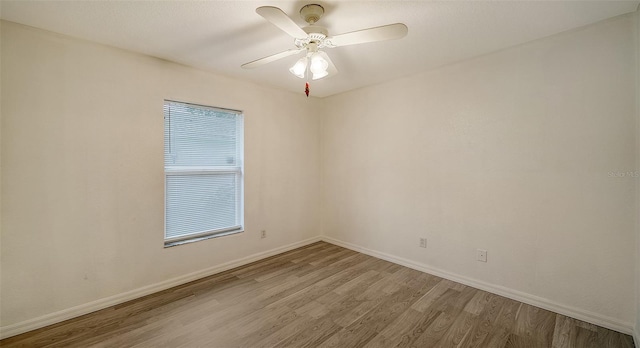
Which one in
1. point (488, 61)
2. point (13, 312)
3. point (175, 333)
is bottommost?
point (175, 333)

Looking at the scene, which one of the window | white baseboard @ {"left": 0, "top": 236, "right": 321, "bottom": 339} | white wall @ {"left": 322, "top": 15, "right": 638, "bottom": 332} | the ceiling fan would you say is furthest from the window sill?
the ceiling fan

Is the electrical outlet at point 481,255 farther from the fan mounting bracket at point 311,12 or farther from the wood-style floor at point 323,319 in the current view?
the fan mounting bracket at point 311,12

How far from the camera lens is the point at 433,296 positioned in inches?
98.0

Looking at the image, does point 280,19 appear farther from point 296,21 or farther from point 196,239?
point 196,239

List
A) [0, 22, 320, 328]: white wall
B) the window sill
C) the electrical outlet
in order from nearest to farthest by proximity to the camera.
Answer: [0, 22, 320, 328]: white wall
the electrical outlet
the window sill

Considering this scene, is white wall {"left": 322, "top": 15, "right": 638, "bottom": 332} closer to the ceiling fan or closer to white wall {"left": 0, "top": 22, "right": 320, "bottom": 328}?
the ceiling fan

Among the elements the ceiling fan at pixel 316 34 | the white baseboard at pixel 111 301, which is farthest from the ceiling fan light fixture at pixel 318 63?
the white baseboard at pixel 111 301

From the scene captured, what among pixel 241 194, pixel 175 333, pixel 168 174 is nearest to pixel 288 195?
pixel 241 194

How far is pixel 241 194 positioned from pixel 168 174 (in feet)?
2.85

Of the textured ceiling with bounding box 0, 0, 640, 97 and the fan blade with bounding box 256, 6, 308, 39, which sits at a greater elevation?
the textured ceiling with bounding box 0, 0, 640, 97

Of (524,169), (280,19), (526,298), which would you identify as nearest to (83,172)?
(280,19)

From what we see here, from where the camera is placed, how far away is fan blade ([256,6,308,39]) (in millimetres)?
1406

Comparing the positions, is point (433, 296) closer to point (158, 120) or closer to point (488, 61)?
point (488, 61)

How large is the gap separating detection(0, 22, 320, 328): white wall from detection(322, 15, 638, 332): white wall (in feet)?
7.44
